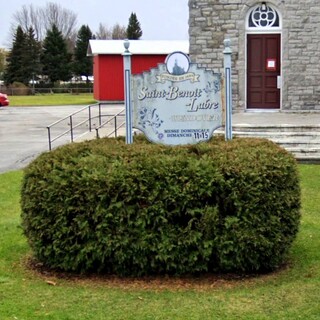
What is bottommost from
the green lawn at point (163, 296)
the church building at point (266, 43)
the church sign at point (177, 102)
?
the green lawn at point (163, 296)

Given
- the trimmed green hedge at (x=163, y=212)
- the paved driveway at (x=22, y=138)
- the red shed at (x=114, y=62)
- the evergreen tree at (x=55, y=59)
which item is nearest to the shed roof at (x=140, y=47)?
the red shed at (x=114, y=62)

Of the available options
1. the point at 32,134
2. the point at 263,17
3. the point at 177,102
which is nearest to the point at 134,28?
the point at 32,134

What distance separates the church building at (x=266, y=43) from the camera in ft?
56.7

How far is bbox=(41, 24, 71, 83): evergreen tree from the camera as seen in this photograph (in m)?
63.2

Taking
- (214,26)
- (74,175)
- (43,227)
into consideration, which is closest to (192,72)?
(74,175)

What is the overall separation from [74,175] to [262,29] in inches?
529

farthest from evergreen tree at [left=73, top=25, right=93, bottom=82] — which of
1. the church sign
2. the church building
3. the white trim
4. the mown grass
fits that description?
the church sign

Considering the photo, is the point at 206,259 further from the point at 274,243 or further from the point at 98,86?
the point at 98,86

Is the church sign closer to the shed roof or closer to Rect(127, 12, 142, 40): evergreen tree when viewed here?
the shed roof

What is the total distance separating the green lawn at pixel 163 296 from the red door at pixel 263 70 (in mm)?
12229

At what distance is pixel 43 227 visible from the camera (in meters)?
5.33

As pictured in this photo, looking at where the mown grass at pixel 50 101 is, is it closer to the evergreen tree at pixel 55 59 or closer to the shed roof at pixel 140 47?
the shed roof at pixel 140 47

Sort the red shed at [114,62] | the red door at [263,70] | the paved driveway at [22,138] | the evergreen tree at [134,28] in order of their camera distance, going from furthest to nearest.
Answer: the evergreen tree at [134,28] → the red shed at [114,62] → the red door at [263,70] → the paved driveway at [22,138]

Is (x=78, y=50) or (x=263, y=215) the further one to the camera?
(x=78, y=50)
